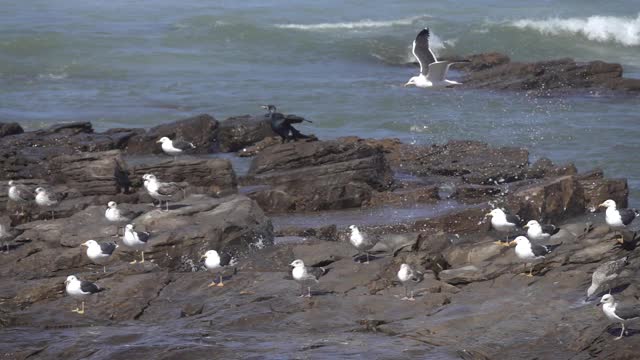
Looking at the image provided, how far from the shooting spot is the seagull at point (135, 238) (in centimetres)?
1850

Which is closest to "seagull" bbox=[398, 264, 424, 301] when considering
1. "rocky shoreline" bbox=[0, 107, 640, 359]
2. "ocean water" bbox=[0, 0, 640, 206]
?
"rocky shoreline" bbox=[0, 107, 640, 359]

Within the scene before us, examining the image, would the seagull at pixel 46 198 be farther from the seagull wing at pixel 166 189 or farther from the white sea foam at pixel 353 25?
the white sea foam at pixel 353 25

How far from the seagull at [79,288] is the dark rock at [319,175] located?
673 centimetres

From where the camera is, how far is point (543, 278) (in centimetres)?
1650

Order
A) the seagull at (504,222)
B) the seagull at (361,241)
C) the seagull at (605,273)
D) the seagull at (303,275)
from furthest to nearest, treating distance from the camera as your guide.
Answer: the seagull at (504,222) < the seagull at (361,241) < the seagull at (303,275) < the seagull at (605,273)

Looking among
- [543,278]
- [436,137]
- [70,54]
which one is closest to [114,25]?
[70,54]

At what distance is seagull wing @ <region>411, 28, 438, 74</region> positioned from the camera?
953 inches

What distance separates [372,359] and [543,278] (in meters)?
3.36

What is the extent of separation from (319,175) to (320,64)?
70.4ft

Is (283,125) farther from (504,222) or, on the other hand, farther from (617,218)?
(617,218)

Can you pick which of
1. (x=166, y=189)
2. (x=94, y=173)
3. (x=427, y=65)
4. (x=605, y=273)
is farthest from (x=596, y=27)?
(x=605, y=273)

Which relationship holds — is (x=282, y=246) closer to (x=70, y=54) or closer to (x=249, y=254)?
(x=249, y=254)

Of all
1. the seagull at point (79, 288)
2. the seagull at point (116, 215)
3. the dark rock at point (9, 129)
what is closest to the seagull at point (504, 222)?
the seagull at point (116, 215)

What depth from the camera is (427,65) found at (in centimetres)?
2500
